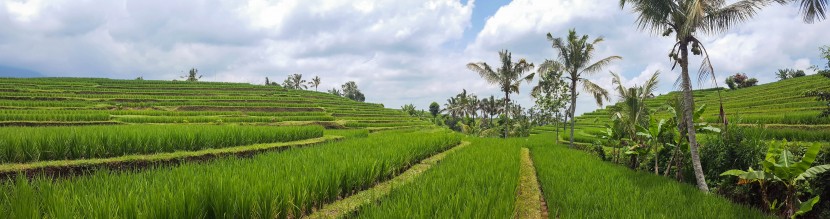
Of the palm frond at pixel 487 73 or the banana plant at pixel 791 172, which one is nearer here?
the banana plant at pixel 791 172

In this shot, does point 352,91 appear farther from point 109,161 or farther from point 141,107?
point 109,161

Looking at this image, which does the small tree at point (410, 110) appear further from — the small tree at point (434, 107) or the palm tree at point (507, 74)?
the palm tree at point (507, 74)

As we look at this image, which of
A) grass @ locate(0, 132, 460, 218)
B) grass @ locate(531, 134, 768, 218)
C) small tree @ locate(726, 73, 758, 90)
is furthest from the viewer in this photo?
small tree @ locate(726, 73, 758, 90)

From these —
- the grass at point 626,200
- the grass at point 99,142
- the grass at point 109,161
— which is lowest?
the grass at point 626,200

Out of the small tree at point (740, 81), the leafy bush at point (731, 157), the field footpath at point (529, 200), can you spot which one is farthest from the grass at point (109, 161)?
the small tree at point (740, 81)

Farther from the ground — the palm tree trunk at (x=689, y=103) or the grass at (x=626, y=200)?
the palm tree trunk at (x=689, y=103)

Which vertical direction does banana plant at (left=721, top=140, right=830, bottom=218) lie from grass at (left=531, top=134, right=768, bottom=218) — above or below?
above

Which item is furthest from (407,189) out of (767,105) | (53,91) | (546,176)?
(53,91)

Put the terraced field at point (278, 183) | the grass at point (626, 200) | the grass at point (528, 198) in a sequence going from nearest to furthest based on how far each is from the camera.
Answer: the terraced field at point (278, 183), the grass at point (626, 200), the grass at point (528, 198)

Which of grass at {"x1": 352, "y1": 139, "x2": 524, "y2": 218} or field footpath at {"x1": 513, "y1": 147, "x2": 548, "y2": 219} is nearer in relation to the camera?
grass at {"x1": 352, "y1": 139, "x2": 524, "y2": 218}

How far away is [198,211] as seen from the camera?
10.4ft

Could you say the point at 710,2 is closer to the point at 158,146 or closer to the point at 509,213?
the point at 509,213

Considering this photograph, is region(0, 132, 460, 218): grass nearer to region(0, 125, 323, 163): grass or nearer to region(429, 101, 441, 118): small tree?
region(0, 125, 323, 163): grass

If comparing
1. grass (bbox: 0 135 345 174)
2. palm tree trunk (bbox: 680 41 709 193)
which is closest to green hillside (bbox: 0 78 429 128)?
grass (bbox: 0 135 345 174)
